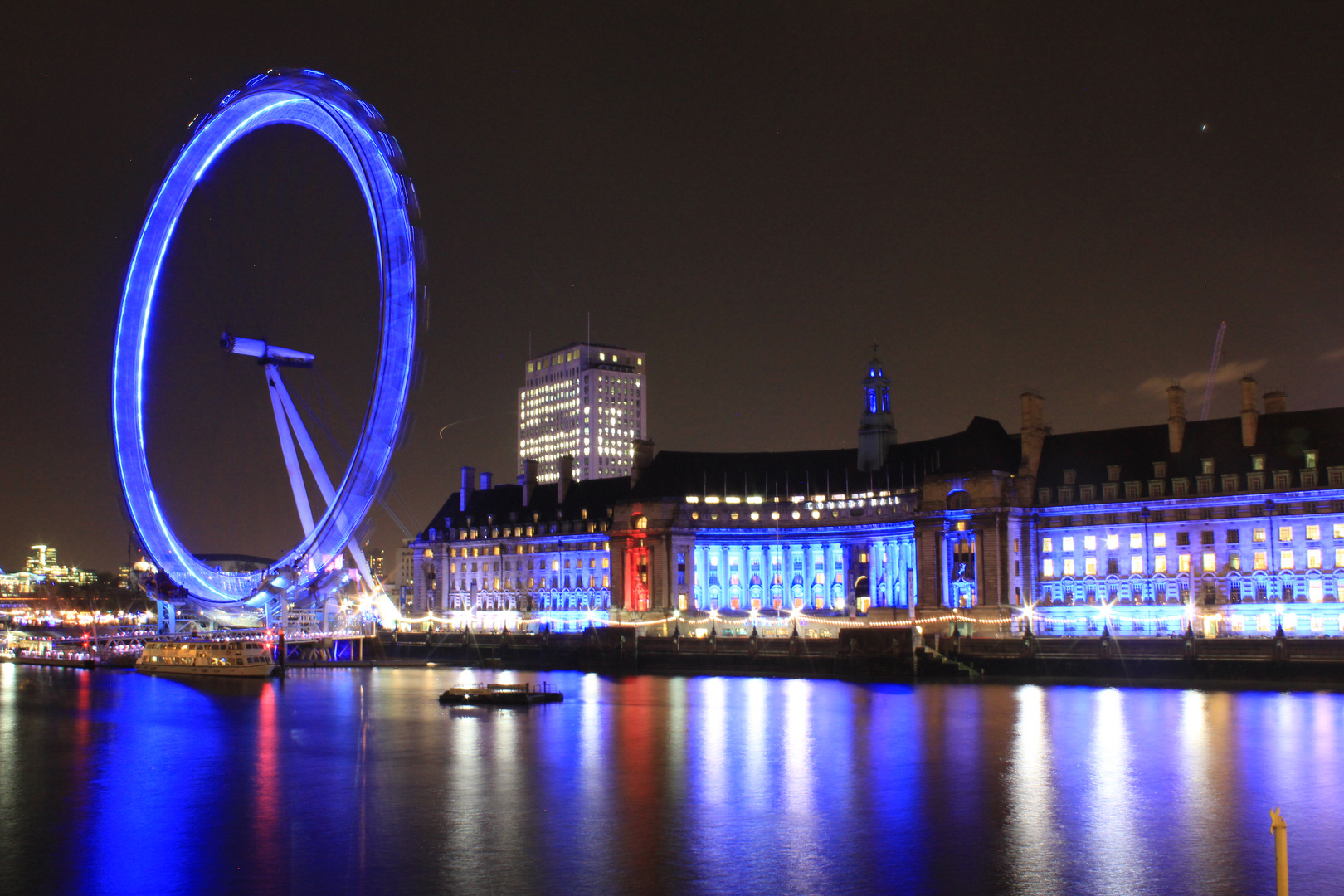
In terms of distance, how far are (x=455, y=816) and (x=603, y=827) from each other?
4.33m

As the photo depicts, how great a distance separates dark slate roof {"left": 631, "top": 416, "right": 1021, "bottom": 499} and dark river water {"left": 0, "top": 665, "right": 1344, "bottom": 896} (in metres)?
68.5

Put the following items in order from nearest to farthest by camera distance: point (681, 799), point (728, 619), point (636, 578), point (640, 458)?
point (681, 799), point (728, 619), point (636, 578), point (640, 458)

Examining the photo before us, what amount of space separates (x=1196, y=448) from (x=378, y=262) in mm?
73441

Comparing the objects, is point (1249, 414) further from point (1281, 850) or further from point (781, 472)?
point (1281, 850)

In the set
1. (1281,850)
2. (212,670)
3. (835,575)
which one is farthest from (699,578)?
(1281,850)

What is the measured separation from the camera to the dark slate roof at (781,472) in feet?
447

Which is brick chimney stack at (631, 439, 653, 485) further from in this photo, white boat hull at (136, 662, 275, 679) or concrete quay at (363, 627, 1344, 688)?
white boat hull at (136, 662, 275, 679)

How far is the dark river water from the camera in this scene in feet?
93.8

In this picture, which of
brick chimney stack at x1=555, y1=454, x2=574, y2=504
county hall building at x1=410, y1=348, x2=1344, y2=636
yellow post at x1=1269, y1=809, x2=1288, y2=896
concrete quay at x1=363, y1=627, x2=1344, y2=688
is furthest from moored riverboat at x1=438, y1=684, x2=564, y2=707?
brick chimney stack at x1=555, y1=454, x2=574, y2=504

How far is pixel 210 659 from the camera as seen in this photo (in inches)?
4252

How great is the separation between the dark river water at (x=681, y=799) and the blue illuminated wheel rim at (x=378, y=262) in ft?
50.2

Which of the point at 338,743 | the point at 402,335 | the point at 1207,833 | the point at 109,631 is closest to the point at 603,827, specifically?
the point at 1207,833

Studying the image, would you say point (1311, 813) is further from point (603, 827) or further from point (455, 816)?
point (455, 816)

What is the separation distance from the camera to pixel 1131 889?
27031 millimetres
